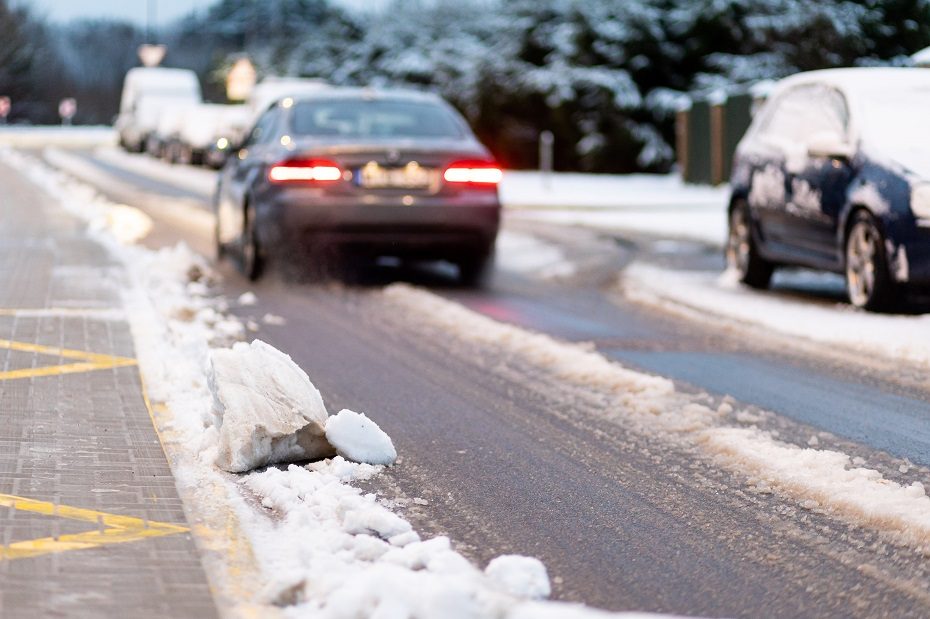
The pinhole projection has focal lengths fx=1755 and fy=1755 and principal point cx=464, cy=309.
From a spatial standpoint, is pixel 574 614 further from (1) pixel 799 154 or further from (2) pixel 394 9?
(2) pixel 394 9

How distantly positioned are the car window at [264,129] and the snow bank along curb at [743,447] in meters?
4.32

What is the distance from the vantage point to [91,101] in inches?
4301

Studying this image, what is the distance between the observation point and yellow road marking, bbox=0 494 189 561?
190 inches

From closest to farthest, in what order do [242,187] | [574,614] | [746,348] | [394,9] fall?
[574,614]
[746,348]
[242,187]
[394,9]

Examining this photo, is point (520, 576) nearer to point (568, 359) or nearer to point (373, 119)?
point (568, 359)

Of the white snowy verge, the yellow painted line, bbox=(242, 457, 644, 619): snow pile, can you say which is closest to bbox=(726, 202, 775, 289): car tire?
the white snowy verge

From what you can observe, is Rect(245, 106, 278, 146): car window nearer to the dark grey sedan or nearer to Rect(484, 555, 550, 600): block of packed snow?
the dark grey sedan

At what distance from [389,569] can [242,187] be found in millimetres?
9792

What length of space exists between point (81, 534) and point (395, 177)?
7801mm

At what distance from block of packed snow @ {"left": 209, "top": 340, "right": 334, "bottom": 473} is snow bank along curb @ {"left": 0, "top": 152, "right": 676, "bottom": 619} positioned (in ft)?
0.15

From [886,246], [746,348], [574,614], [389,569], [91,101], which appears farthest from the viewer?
[91,101]

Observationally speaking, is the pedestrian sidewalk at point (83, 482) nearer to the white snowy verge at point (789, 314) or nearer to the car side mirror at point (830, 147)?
the white snowy verge at point (789, 314)

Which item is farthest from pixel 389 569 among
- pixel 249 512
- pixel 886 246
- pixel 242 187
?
pixel 242 187

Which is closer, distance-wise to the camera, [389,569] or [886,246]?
[389,569]
